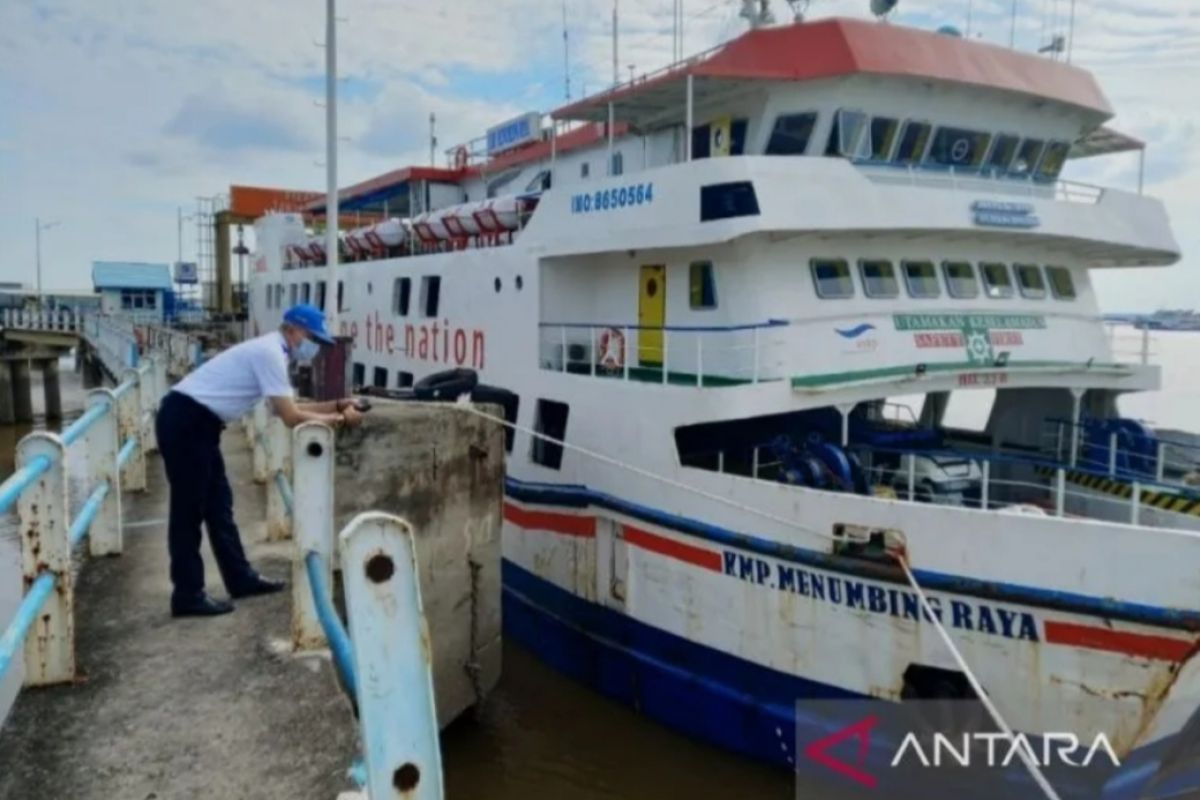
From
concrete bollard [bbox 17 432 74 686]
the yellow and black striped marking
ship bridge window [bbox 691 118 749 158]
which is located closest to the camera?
concrete bollard [bbox 17 432 74 686]

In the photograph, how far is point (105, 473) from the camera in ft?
17.2

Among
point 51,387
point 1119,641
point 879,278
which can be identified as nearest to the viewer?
point 1119,641

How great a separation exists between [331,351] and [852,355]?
532 cm

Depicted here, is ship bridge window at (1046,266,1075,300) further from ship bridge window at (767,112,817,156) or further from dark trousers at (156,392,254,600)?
dark trousers at (156,392,254,600)

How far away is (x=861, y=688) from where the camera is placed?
692 cm

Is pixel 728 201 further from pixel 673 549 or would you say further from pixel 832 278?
pixel 673 549

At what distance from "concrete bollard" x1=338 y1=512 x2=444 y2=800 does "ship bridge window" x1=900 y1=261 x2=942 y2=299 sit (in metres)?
8.62

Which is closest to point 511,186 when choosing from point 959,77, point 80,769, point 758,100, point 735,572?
point 758,100

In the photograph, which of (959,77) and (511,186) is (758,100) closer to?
(959,77)

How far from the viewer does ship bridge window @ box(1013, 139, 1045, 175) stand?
11.0 m

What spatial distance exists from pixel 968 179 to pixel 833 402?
3766 mm

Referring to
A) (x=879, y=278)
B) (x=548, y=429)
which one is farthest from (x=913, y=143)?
(x=548, y=429)

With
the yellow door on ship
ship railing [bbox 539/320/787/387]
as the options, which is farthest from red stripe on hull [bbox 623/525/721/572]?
the yellow door on ship

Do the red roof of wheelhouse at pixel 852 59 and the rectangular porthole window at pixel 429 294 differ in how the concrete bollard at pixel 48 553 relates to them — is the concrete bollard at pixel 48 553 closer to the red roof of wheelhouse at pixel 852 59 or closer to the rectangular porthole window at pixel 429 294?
the red roof of wheelhouse at pixel 852 59
